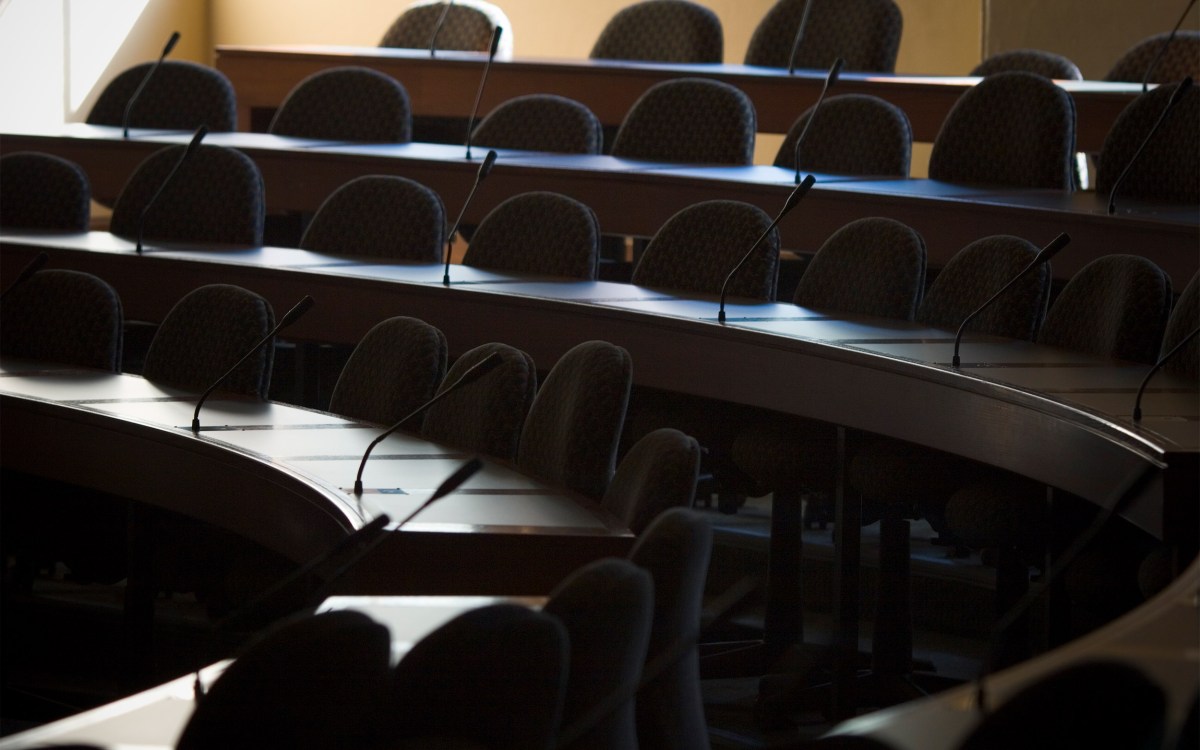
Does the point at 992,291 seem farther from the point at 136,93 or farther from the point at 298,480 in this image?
the point at 136,93

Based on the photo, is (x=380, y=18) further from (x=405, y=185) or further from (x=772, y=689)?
(x=772, y=689)

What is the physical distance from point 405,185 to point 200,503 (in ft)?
5.66

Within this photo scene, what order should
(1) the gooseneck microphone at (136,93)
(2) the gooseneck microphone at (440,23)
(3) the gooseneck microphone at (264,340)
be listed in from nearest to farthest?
(3) the gooseneck microphone at (264,340) → (1) the gooseneck microphone at (136,93) → (2) the gooseneck microphone at (440,23)

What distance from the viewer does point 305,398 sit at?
4535mm

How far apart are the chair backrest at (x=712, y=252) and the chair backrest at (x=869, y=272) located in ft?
0.39

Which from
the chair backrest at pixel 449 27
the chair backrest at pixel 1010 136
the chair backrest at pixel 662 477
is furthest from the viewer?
the chair backrest at pixel 449 27

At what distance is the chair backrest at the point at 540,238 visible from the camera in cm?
415

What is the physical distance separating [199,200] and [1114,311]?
270 cm

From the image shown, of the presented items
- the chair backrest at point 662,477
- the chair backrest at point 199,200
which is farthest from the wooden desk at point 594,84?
the chair backrest at point 662,477

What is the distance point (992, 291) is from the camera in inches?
136

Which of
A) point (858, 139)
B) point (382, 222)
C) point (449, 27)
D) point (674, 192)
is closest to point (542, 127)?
point (674, 192)

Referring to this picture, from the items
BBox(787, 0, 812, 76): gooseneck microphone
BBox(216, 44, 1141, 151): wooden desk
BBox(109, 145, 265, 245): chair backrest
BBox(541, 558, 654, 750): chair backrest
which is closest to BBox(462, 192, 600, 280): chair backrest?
BBox(109, 145, 265, 245): chair backrest

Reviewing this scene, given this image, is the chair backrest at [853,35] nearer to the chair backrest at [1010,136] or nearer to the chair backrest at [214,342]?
the chair backrest at [1010,136]

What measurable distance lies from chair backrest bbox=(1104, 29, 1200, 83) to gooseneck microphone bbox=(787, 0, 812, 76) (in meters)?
1.07
